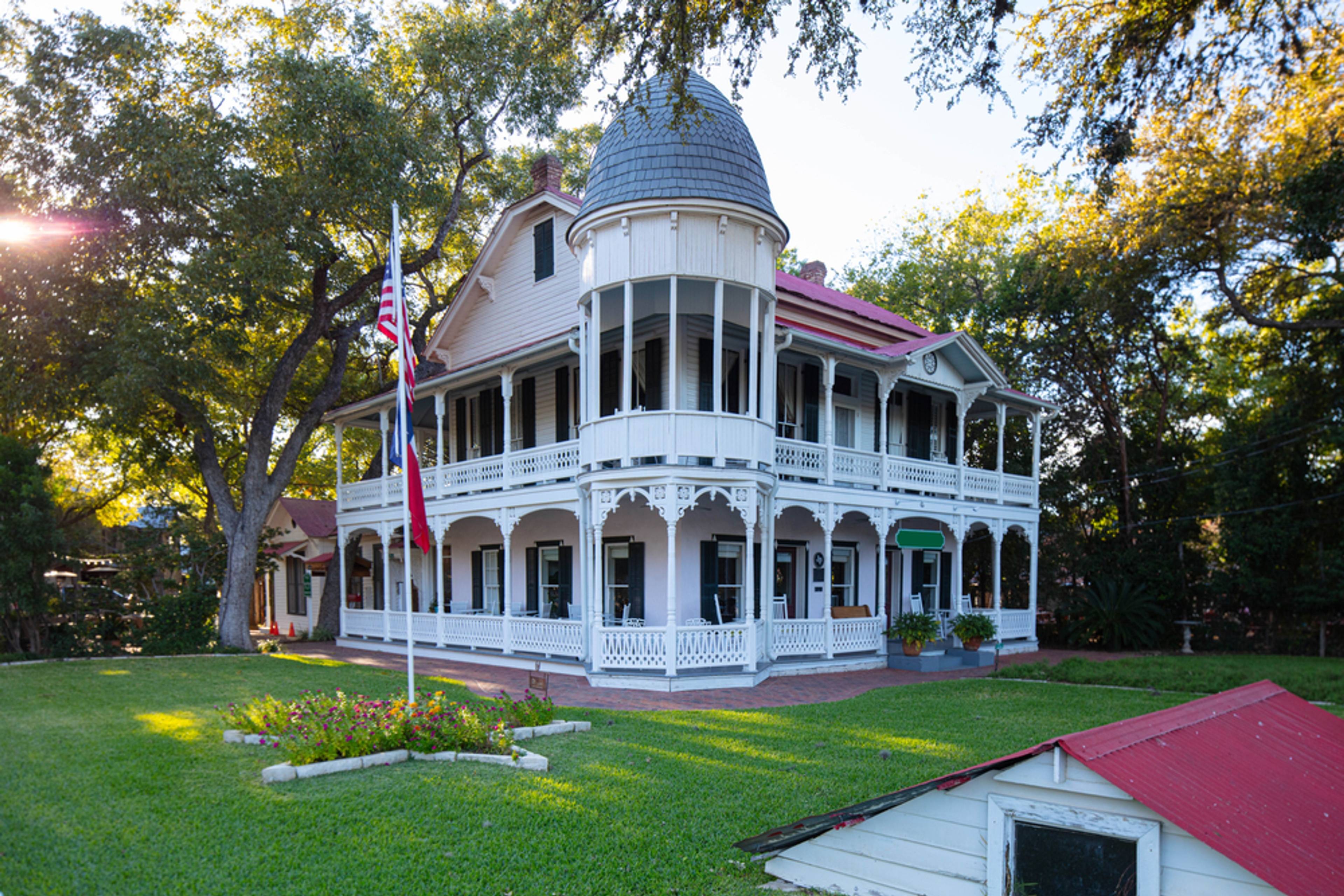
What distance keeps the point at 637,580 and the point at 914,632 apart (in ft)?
19.4

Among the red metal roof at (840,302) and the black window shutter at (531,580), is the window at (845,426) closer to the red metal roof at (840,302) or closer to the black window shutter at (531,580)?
the red metal roof at (840,302)

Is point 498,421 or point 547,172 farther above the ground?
point 547,172

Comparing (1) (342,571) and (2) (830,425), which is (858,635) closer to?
(2) (830,425)

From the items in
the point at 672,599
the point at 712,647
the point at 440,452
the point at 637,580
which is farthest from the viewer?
the point at 440,452

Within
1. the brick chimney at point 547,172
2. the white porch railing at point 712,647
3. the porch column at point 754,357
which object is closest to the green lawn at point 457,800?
the white porch railing at point 712,647

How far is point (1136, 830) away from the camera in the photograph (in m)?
3.97

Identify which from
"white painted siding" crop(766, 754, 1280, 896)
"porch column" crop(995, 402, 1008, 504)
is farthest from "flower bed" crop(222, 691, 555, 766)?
"porch column" crop(995, 402, 1008, 504)

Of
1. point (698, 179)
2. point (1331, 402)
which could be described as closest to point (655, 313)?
point (698, 179)

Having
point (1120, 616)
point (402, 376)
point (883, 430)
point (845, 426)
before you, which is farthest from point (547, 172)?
point (1120, 616)

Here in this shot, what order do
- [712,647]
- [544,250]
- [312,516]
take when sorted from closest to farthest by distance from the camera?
[712,647] → [544,250] → [312,516]

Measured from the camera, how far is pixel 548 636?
17469mm

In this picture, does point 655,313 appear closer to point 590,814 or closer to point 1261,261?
point 590,814

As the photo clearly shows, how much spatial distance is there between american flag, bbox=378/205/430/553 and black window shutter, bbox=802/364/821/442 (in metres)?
10.0

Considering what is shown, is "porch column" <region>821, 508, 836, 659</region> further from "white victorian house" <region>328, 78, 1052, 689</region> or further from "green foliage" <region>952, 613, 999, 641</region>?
"green foliage" <region>952, 613, 999, 641</region>
